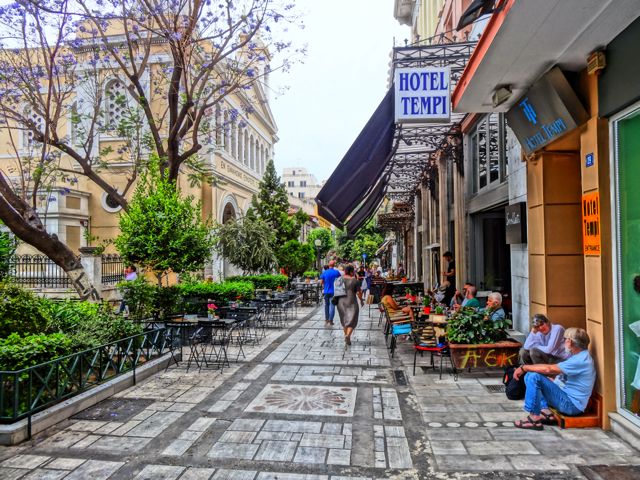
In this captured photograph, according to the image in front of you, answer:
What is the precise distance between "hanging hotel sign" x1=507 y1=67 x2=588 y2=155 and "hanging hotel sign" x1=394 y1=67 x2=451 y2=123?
1296mm

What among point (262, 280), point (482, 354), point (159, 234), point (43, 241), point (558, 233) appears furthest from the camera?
point (262, 280)

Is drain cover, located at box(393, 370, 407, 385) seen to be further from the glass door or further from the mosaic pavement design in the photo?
the glass door

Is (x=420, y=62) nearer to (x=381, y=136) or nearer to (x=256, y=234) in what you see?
(x=381, y=136)

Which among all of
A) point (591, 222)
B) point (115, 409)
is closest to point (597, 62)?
point (591, 222)

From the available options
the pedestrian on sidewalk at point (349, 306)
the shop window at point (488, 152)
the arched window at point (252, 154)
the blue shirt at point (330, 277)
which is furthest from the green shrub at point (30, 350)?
the arched window at point (252, 154)

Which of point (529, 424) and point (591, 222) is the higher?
point (591, 222)

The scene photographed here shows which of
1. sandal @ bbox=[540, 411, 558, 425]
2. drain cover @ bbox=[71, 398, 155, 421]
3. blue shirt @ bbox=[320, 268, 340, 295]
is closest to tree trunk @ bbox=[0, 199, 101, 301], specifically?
drain cover @ bbox=[71, 398, 155, 421]

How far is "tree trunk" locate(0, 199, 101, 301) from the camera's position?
30.8ft

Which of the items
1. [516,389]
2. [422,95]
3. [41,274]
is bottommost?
[516,389]

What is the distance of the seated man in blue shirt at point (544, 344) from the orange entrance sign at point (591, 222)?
1189 mm

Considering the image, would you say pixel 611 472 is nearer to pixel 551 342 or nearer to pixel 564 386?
pixel 564 386

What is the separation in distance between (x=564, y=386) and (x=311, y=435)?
114 inches

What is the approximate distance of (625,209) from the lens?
16.0 feet

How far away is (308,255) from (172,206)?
22147mm
